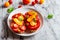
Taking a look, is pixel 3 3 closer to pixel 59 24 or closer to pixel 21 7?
pixel 21 7

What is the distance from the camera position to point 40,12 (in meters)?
0.99

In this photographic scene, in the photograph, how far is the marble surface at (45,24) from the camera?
918 mm

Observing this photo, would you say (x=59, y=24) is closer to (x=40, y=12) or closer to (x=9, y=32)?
(x=40, y=12)

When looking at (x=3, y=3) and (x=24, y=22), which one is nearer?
(x=24, y=22)

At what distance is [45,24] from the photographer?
969 millimetres

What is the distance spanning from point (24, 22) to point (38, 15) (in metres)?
0.10

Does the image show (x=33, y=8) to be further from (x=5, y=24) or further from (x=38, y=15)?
(x=5, y=24)

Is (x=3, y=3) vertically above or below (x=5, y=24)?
above

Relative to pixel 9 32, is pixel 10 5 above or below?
above

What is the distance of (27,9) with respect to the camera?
100 cm

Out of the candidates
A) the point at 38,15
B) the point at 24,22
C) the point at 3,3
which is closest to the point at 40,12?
the point at 38,15

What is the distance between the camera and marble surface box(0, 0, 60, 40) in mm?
918

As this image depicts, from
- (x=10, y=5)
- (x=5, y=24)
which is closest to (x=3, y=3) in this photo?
(x=10, y=5)

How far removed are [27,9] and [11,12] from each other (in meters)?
A: 0.10
